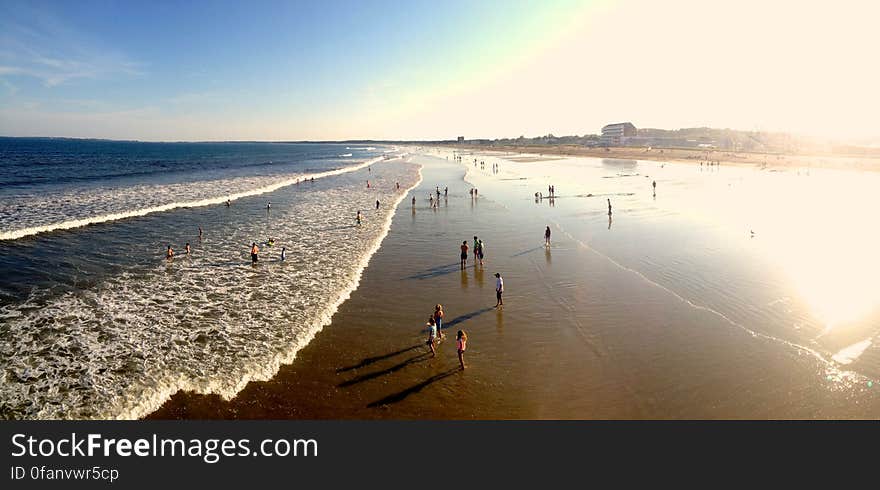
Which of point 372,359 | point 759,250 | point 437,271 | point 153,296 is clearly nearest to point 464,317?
point 372,359

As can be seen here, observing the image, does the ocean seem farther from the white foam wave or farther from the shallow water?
the shallow water

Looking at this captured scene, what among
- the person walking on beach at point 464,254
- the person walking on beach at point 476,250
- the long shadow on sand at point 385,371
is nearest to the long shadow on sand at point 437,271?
the person walking on beach at point 464,254

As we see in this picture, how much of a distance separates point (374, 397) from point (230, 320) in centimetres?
777

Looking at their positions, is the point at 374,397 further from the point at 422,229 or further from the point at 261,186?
the point at 261,186

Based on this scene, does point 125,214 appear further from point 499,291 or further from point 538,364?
point 538,364

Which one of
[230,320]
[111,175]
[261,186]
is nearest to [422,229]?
[230,320]

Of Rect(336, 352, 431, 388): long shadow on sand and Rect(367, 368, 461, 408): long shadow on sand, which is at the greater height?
Rect(336, 352, 431, 388): long shadow on sand

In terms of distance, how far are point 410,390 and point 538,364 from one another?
374 cm

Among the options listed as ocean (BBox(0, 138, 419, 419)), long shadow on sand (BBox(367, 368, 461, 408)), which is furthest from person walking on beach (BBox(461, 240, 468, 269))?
long shadow on sand (BBox(367, 368, 461, 408))

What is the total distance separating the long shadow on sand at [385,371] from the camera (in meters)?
11.4

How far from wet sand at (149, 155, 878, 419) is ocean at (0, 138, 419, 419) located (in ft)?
4.55

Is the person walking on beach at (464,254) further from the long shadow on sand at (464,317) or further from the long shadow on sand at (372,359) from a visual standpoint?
the long shadow on sand at (372,359)

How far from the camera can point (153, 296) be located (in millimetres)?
17984

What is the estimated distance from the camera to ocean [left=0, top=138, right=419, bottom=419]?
38.3 feet
